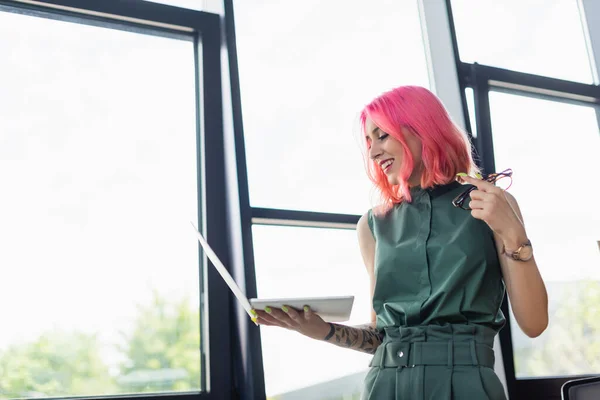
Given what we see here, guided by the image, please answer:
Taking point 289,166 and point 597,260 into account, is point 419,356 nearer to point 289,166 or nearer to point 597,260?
point 289,166

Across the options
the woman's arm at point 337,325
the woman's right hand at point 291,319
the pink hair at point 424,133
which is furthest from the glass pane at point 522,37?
the woman's right hand at point 291,319

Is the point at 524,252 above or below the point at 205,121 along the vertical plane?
below

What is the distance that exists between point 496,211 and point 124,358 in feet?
3.94

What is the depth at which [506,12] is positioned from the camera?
3.06 m

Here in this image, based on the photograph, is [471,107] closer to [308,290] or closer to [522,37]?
[522,37]

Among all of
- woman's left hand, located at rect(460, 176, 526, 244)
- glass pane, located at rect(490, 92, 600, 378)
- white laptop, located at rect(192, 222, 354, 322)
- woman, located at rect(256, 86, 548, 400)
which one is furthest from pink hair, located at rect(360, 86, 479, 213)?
glass pane, located at rect(490, 92, 600, 378)

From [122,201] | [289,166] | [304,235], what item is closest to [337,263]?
[304,235]

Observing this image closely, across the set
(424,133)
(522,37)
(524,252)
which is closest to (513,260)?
(524,252)

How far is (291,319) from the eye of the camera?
4.71ft

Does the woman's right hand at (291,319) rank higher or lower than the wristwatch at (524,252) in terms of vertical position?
lower

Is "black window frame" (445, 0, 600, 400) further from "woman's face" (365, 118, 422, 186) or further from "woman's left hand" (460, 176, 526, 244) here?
"woman's left hand" (460, 176, 526, 244)

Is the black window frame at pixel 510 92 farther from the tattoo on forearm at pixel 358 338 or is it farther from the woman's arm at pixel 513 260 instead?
the woman's arm at pixel 513 260

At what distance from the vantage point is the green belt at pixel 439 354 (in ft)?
4.35

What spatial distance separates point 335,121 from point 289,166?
0.30 metres
